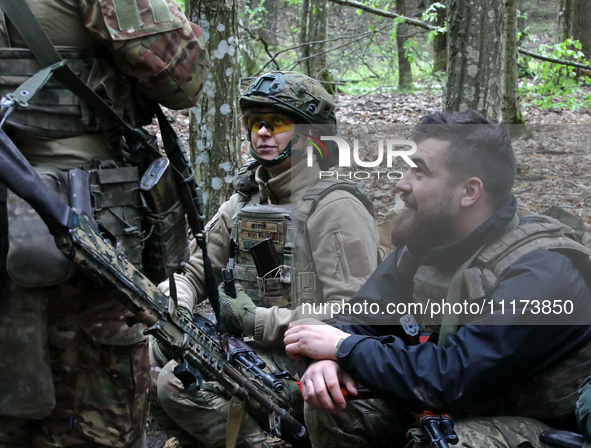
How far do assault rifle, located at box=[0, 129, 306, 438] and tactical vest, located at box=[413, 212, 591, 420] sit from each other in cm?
103

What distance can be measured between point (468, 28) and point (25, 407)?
4.91 metres

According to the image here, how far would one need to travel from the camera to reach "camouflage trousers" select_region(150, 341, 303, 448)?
3.10m

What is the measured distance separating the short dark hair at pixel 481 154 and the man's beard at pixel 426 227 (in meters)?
0.14

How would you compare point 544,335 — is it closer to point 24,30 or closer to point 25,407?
point 25,407

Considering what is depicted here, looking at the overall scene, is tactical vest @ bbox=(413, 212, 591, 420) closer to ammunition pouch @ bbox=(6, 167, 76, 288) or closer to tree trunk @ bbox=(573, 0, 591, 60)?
ammunition pouch @ bbox=(6, 167, 76, 288)

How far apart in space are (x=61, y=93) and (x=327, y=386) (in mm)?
1602

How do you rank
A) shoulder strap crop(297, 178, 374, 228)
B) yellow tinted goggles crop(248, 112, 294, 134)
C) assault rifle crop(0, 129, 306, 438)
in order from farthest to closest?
yellow tinted goggles crop(248, 112, 294, 134), shoulder strap crop(297, 178, 374, 228), assault rifle crop(0, 129, 306, 438)

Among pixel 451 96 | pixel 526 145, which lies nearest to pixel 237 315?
pixel 451 96

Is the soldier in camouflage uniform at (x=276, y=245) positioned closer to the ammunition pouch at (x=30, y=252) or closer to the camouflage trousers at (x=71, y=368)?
the camouflage trousers at (x=71, y=368)

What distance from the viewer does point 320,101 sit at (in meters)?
3.51

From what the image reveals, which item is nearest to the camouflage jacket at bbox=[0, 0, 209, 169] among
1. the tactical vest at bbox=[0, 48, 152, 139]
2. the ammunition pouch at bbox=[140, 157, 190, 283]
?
the tactical vest at bbox=[0, 48, 152, 139]

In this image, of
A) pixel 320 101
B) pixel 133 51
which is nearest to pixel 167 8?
pixel 133 51

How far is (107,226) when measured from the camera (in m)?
2.39

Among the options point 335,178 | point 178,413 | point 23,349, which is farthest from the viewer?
point 335,178
